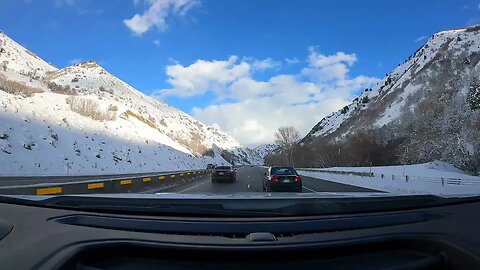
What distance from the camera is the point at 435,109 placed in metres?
59.8

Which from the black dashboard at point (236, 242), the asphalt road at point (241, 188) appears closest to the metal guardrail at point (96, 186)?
the asphalt road at point (241, 188)

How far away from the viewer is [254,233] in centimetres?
267

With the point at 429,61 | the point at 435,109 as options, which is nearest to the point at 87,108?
the point at 435,109

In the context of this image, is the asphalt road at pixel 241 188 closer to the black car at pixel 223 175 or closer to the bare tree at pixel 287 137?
the black car at pixel 223 175

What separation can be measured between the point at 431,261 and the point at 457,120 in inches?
2100

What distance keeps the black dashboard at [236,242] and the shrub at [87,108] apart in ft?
222

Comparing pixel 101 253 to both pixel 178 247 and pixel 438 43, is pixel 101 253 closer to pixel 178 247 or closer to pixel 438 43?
pixel 178 247

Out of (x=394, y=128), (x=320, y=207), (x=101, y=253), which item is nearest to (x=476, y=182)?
(x=320, y=207)

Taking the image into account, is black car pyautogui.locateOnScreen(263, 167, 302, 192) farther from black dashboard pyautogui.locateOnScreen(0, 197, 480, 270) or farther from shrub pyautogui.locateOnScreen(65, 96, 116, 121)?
shrub pyautogui.locateOnScreen(65, 96, 116, 121)

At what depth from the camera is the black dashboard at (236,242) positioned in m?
2.50

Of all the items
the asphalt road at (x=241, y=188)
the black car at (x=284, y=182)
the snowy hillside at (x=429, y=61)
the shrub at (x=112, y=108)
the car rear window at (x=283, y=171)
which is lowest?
the asphalt road at (x=241, y=188)

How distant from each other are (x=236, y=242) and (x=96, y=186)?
498 inches

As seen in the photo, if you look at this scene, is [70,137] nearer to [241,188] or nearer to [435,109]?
[241,188]

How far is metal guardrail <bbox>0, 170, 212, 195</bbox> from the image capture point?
9.66 m
